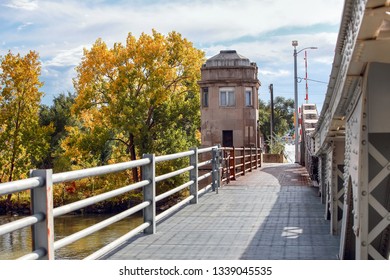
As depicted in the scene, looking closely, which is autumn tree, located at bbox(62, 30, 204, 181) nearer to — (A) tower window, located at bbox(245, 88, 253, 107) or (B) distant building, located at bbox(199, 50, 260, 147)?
(B) distant building, located at bbox(199, 50, 260, 147)

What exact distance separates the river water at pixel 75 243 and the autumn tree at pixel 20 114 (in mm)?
4617

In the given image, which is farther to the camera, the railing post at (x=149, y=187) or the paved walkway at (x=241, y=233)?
the railing post at (x=149, y=187)

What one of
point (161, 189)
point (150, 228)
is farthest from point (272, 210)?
point (161, 189)

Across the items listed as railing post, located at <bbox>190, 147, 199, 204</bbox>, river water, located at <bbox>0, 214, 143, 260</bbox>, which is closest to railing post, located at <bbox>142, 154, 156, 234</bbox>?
railing post, located at <bbox>190, 147, 199, 204</bbox>

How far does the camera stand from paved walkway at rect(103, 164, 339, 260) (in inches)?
254

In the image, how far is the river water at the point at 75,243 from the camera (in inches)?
996

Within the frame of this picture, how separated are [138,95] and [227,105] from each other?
25.9 feet

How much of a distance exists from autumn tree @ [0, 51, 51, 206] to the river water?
4.62 metres

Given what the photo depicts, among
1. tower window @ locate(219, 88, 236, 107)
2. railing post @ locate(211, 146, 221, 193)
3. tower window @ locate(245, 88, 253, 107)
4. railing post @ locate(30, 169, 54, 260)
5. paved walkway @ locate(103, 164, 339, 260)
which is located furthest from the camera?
tower window @ locate(245, 88, 253, 107)

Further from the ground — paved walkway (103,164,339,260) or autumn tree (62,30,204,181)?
autumn tree (62,30,204,181)

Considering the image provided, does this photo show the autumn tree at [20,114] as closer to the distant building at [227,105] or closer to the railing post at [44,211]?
the distant building at [227,105]

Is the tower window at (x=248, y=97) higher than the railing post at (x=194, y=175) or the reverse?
higher

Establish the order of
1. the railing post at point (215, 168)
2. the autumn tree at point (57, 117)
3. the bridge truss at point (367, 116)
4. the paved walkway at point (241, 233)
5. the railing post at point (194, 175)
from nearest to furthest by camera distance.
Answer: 1. the bridge truss at point (367, 116)
2. the paved walkway at point (241, 233)
3. the railing post at point (194, 175)
4. the railing post at point (215, 168)
5. the autumn tree at point (57, 117)

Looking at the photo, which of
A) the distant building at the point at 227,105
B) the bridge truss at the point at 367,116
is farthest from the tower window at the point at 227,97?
the bridge truss at the point at 367,116
